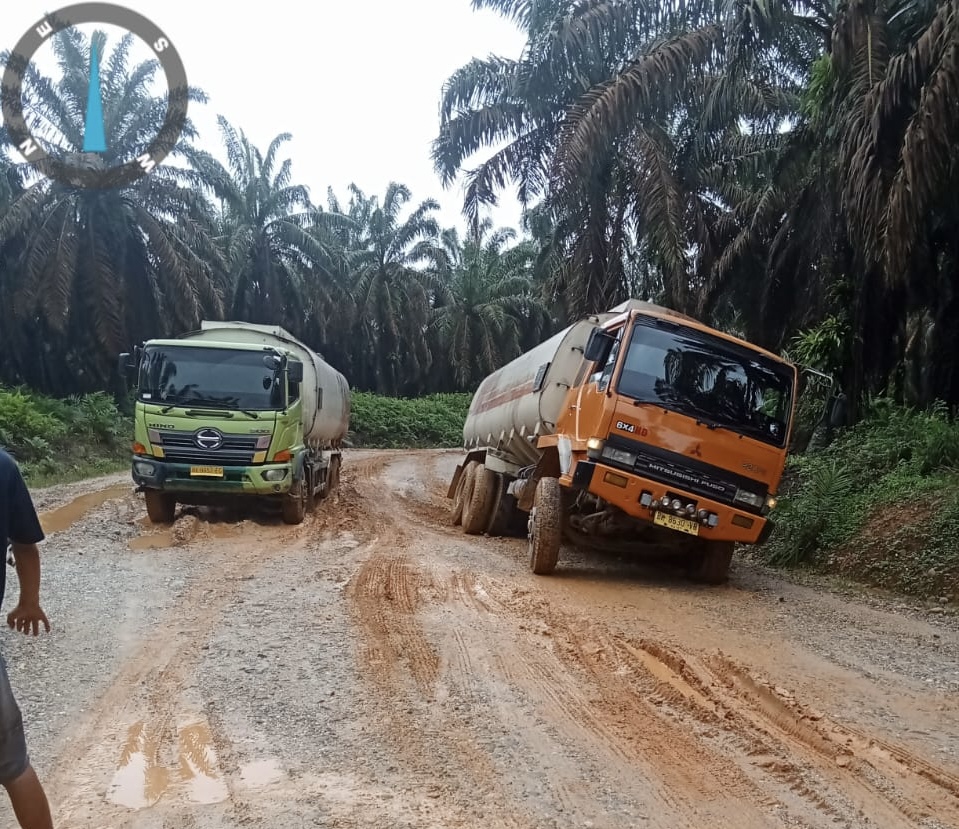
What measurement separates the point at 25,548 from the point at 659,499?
20.5ft

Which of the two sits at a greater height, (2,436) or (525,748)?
(525,748)

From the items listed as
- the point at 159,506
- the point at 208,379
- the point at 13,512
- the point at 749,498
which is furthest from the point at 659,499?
the point at 159,506

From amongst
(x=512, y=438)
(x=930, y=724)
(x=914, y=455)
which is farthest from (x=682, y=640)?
(x=914, y=455)

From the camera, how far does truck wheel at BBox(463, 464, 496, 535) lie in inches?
519

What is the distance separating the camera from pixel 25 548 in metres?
3.32

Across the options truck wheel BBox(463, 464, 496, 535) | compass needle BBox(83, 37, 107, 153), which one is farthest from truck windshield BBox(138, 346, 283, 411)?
compass needle BBox(83, 37, 107, 153)

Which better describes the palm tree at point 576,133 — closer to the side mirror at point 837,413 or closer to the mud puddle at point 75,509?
the side mirror at point 837,413

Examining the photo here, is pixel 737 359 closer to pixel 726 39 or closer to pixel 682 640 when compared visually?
pixel 682 640

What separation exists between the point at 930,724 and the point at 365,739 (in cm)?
303

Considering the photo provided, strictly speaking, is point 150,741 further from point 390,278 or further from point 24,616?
point 390,278

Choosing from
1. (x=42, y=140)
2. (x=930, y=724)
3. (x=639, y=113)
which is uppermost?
(x=639, y=113)

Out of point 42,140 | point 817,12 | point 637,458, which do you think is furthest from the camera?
point 42,140

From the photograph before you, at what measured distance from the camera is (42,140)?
23016 mm

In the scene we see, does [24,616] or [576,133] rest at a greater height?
[576,133]
